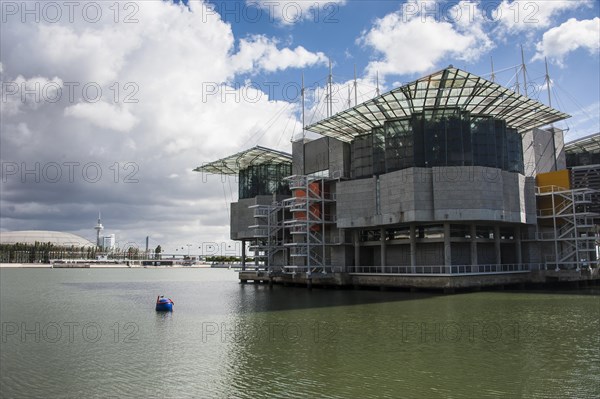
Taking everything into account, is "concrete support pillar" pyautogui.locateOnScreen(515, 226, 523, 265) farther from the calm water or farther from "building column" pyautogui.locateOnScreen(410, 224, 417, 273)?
the calm water

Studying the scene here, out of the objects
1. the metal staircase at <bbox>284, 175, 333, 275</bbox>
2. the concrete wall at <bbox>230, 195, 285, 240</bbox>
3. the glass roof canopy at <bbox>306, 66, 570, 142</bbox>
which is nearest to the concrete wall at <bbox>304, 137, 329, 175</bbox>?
the metal staircase at <bbox>284, 175, 333, 275</bbox>

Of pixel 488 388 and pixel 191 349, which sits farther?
pixel 191 349

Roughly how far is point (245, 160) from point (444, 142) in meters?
44.0

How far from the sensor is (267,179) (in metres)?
98.2

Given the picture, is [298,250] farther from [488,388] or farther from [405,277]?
[488,388]

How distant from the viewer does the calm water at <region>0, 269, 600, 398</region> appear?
1897 cm

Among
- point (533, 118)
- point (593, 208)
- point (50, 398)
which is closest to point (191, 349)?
point (50, 398)

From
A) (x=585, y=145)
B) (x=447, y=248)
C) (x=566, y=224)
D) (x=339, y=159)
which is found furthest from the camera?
(x=585, y=145)

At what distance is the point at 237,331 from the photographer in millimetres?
32938

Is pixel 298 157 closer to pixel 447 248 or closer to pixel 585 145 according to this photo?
pixel 447 248

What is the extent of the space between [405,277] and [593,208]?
113 ft

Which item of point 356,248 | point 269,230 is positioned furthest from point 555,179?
point 269,230

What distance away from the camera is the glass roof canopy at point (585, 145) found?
8619cm

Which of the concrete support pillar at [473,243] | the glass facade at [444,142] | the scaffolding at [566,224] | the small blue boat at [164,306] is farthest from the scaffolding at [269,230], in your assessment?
the scaffolding at [566,224]
